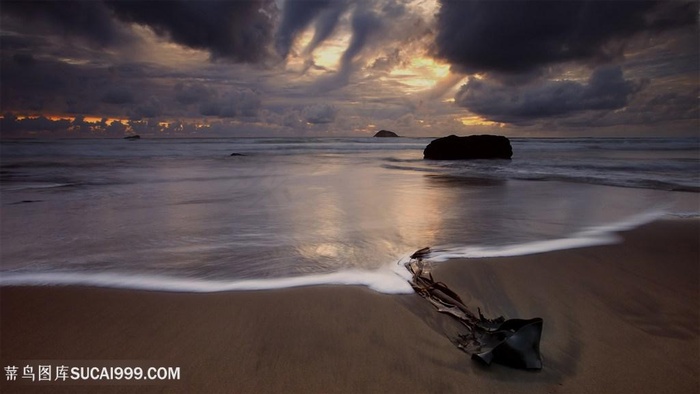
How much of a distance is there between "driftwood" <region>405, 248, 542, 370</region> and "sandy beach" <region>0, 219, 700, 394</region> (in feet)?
0.15

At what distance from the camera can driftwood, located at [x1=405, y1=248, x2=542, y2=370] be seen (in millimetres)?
1681

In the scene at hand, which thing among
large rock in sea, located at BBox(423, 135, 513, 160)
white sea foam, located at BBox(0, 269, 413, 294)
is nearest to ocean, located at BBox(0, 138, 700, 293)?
white sea foam, located at BBox(0, 269, 413, 294)

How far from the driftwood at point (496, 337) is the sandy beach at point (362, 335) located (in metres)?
0.05

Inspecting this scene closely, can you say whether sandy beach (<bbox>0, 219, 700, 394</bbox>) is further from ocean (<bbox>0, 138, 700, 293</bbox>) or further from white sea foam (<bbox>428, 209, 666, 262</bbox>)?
white sea foam (<bbox>428, 209, 666, 262</bbox>)

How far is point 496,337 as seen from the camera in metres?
1.83

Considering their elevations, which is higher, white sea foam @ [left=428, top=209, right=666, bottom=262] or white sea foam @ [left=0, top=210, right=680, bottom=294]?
white sea foam @ [left=428, top=209, right=666, bottom=262]

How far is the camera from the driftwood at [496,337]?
1681 mm

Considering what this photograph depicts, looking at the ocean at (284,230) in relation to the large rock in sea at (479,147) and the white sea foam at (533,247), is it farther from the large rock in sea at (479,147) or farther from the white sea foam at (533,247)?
the large rock in sea at (479,147)

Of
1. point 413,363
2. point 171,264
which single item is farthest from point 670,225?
point 171,264

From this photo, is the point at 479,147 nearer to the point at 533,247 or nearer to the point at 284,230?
the point at 533,247

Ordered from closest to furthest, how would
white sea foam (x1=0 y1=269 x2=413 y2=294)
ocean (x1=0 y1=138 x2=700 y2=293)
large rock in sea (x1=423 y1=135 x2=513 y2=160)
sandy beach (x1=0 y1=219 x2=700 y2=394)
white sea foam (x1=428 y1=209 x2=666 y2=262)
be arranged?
sandy beach (x1=0 y1=219 x2=700 y2=394) < white sea foam (x1=0 y1=269 x2=413 y2=294) < ocean (x1=0 y1=138 x2=700 y2=293) < white sea foam (x1=428 y1=209 x2=666 y2=262) < large rock in sea (x1=423 y1=135 x2=513 y2=160)

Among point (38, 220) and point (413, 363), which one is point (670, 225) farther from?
point (38, 220)

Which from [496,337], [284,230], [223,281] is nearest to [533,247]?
[496,337]

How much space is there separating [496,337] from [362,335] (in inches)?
26.8
